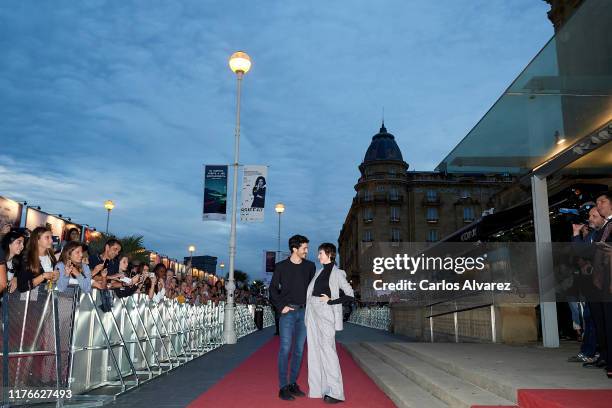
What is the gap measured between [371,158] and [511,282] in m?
73.9

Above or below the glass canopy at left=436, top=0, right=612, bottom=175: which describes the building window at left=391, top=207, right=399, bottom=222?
above

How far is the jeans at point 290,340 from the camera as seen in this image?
6426mm

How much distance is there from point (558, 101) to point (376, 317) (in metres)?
21.9

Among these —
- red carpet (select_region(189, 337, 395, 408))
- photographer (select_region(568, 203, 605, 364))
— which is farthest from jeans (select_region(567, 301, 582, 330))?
red carpet (select_region(189, 337, 395, 408))

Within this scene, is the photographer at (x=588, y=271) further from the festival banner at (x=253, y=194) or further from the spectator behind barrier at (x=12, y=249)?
the festival banner at (x=253, y=194)

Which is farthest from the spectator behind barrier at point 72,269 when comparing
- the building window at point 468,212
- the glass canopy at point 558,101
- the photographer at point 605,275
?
the building window at point 468,212

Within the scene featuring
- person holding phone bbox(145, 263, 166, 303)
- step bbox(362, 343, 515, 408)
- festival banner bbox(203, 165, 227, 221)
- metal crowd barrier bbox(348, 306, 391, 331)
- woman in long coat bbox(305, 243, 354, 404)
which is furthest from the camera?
metal crowd barrier bbox(348, 306, 391, 331)

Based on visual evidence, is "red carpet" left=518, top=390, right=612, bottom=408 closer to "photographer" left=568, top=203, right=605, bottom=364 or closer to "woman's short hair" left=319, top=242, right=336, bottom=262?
"photographer" left=568, top=203, right=605, bottom=364

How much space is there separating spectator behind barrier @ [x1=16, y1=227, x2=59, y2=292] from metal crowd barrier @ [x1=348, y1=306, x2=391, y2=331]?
1881 cm

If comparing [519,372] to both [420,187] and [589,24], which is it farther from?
[420,187]

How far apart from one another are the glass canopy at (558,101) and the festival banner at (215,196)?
7657 millimetres

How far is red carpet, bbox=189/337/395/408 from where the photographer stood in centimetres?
596

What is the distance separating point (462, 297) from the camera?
13.1 meters

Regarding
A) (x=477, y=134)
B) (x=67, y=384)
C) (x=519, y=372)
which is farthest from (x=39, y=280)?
(x=477, y=134)
